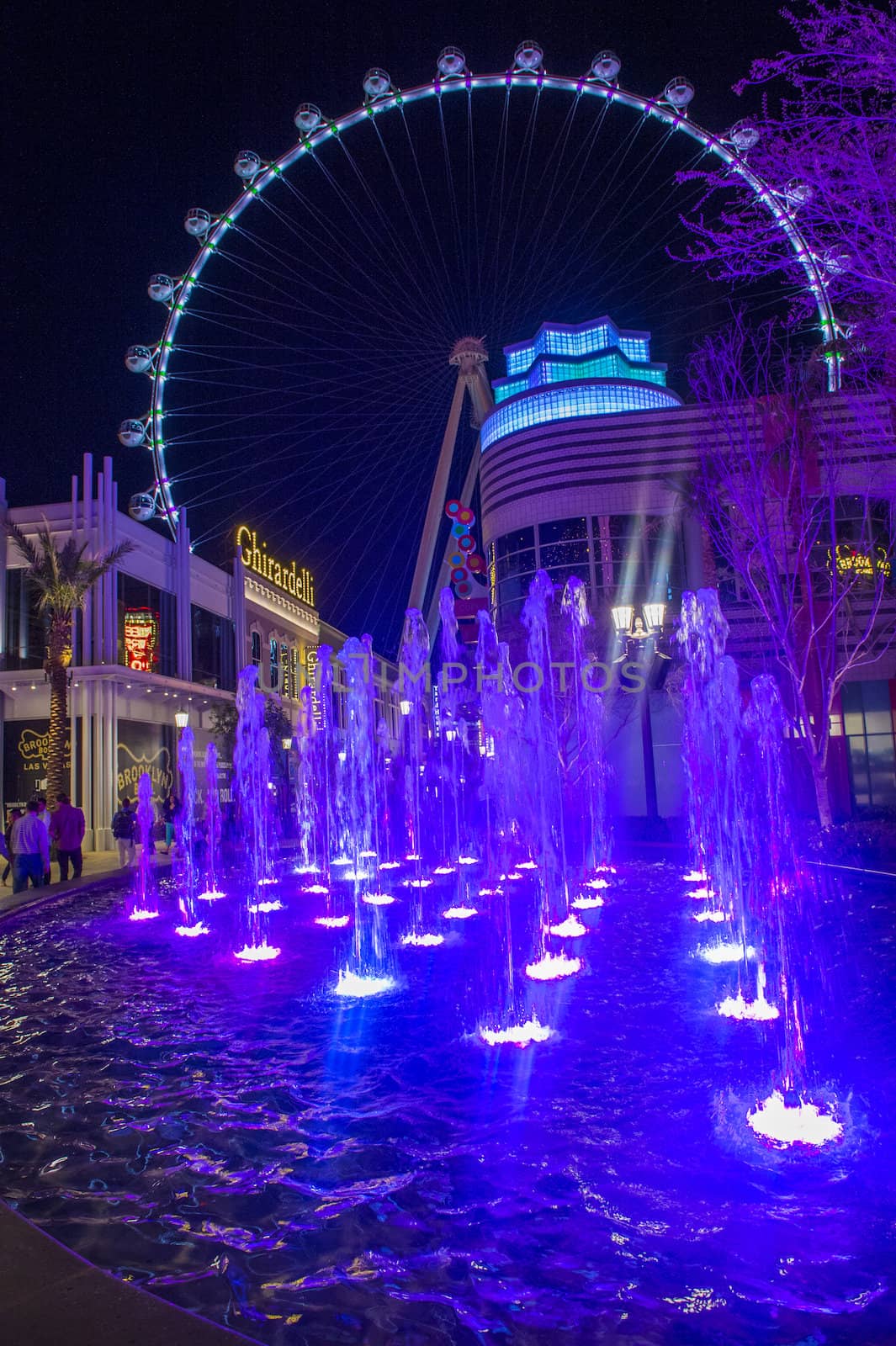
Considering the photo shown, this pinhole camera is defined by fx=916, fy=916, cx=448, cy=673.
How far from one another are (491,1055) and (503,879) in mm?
8814

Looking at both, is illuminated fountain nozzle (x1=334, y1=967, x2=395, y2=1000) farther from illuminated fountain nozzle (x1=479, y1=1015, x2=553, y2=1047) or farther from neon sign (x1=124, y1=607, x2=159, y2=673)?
neon sign (x1=124, y1=607, x2=159, y2=673)

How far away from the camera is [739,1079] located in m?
5.55

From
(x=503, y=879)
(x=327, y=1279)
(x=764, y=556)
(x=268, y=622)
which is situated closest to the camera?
(x=327, y=1279)

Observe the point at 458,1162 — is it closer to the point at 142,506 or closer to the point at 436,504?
the point at 142,506

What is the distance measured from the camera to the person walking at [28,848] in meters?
14.5

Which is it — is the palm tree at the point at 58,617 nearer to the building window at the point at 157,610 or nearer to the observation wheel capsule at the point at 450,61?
the building window at the point at 157,610

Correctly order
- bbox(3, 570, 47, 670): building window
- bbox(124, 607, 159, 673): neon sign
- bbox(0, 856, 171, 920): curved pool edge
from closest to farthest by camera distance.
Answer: bbox(0, 856, 171, 920): curved pool edge
bbox(3, 570, 47, 670): building window
bbox(124, 607, 159, 673): neon sign

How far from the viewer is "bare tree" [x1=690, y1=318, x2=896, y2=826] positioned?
63.1 ft

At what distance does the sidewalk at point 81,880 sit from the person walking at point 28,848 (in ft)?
0.70

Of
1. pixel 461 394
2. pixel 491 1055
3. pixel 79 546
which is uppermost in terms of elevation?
pixel 461 394

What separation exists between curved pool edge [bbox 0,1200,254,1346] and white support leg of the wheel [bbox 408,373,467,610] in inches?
1323

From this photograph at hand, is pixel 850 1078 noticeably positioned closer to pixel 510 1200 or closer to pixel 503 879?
pixel 510 1200

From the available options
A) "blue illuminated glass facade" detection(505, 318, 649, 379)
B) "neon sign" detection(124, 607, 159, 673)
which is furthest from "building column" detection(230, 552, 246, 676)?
"blue illuminated glass facade" detection(505, 318, 649, 379)

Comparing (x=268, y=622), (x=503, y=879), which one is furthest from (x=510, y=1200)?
(x=268, y=622)
